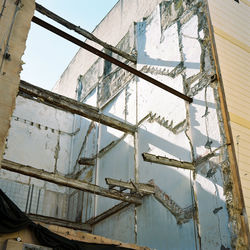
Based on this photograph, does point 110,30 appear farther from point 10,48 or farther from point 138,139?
point 10,48

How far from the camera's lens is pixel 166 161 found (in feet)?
24.1

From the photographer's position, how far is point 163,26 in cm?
1084

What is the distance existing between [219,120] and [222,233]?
236 cm

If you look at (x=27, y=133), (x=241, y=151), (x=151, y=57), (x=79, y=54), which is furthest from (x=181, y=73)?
(x=79, y=54)

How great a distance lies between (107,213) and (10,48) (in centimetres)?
707

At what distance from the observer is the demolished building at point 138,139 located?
6.86 meters

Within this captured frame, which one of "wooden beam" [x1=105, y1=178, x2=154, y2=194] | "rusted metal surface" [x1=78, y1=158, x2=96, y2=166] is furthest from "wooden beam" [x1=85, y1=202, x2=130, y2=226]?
"rusted metal surface" [x1=78, y1=158, x2=96, y2=166]

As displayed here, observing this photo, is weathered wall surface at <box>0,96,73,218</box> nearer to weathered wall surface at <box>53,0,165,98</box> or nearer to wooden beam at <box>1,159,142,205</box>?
weathered wall surface at <box>53,0,165,98</box>

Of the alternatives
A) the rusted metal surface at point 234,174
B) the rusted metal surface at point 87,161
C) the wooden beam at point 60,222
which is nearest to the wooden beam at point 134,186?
the rusted metal surface at point 234,174

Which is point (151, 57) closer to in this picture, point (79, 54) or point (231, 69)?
point (231, 69)

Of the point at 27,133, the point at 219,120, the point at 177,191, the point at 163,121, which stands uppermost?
the point at 27,133

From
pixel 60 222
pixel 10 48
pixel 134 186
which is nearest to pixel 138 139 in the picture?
pixel 134 186

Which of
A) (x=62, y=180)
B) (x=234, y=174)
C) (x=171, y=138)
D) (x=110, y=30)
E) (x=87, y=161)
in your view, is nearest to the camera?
(x=234, y=174)

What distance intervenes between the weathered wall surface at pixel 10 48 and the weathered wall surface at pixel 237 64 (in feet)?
15.5
